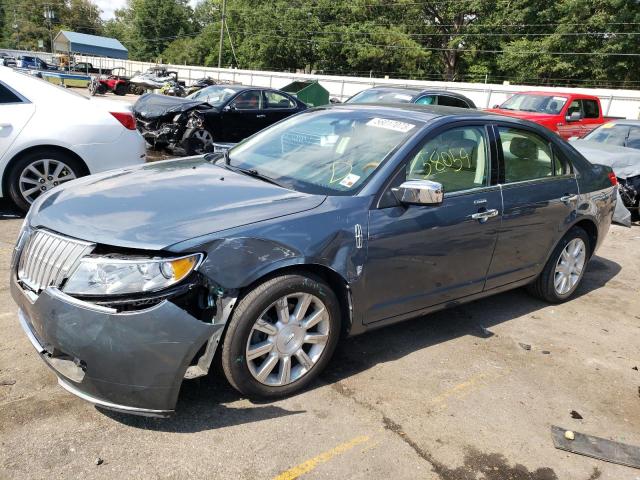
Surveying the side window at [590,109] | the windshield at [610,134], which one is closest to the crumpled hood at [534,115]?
the side window at [590,109]

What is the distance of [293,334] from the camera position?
2955 millimetres

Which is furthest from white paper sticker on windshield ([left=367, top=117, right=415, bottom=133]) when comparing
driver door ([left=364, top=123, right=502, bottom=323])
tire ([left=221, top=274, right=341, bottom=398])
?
tire ([left=221, top=274, right=341, bottom=398])

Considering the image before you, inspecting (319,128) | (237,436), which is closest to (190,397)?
(237,436)

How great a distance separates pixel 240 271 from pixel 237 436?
83 centimetres

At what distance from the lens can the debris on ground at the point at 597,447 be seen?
111 inches

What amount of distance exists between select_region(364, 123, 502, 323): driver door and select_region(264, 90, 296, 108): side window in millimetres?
8436

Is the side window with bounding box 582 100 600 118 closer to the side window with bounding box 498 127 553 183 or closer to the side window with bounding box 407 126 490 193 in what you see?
the side window with bounding box 498 127 553 183

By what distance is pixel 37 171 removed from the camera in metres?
5.71

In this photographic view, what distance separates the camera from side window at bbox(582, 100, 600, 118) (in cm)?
1330

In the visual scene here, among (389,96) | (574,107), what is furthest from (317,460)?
(574,107)

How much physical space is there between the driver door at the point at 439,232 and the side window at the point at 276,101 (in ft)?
27.7

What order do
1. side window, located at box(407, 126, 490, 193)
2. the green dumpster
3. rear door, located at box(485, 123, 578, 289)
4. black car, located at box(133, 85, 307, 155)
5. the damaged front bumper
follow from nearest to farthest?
the damaged front bumper, side window, located at box(407, 126, 490, 193), rear door, located at box(485, 123, 578, 289), black car, located at box(133, 85, 307, 155), the green dumpster

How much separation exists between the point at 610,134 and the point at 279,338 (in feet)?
28.9

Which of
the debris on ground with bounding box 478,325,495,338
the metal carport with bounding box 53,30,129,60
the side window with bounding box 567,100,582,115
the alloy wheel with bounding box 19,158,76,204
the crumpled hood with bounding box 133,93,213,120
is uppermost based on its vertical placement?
the metal carport with bounding box 53,30,129,60
